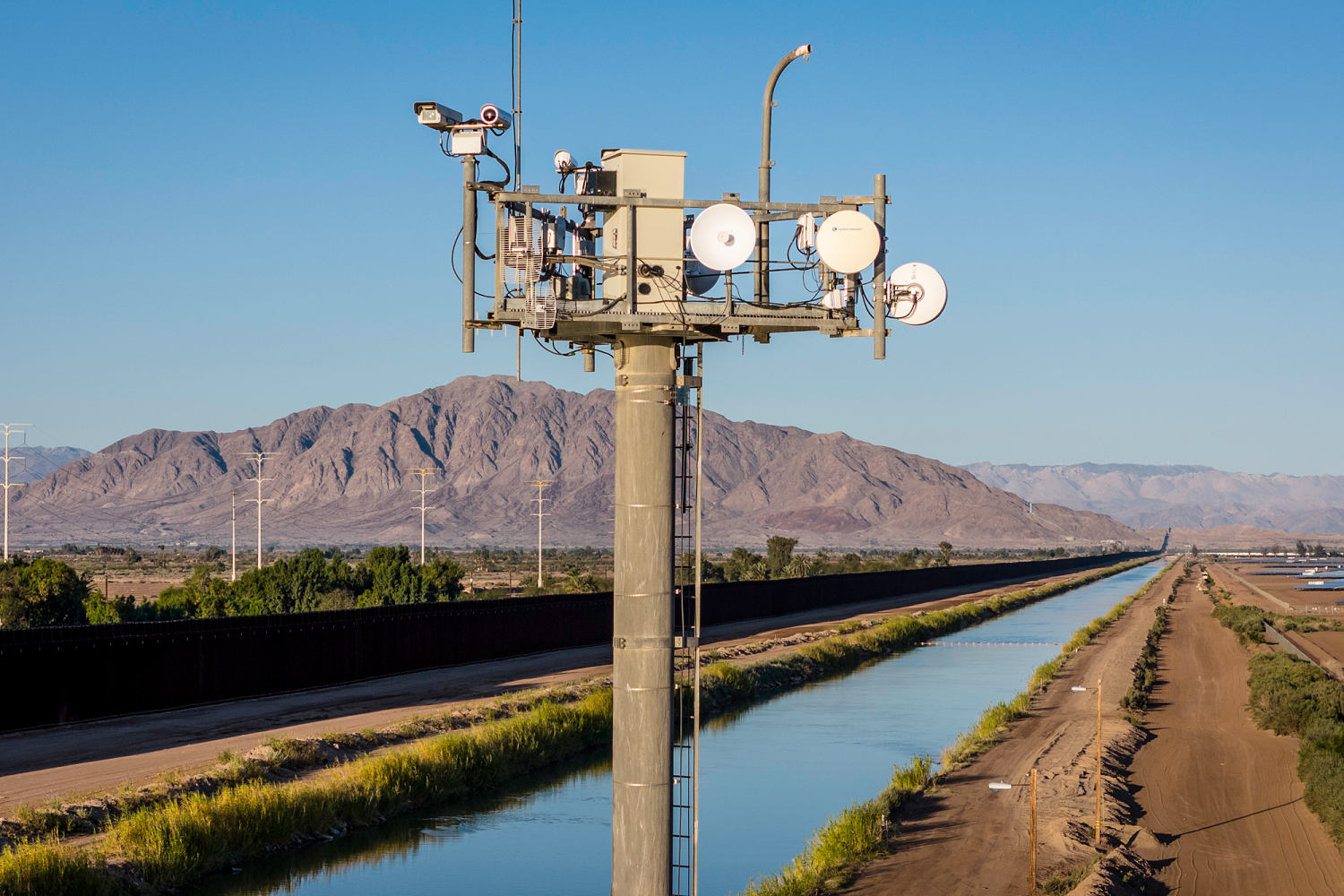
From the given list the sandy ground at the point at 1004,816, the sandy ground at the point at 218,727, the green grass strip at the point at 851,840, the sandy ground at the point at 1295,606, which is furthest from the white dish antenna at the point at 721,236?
the sandy ground at the point at 218,727

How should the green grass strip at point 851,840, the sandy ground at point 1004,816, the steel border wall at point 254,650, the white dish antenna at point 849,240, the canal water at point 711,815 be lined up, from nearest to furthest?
the white dish antenna at point 849,240 → the green grass strip at point 851,840 → the sandy ground at point 1004,816 → the canal water at point 711,815 → the steel border wall at point 254,650

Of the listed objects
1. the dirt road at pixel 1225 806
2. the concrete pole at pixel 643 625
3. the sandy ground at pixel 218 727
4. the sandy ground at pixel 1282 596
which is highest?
the concrete pole at pixel 643 625

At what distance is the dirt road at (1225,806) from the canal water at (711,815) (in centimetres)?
496

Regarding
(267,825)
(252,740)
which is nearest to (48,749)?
(252,740)

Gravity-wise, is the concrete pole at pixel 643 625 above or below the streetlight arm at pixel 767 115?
below

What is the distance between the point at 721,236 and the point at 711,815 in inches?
582

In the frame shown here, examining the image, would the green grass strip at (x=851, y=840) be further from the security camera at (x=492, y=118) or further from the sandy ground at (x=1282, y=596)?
the sandy ground at (x=1282, y=596)

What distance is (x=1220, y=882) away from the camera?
17.0 metres

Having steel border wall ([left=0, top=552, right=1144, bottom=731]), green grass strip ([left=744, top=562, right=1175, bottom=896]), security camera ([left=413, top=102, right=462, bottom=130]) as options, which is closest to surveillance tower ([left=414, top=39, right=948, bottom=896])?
security camera ([left=413, top=102, right=462, bottom=130])

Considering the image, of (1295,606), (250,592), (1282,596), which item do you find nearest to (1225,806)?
(250,592)

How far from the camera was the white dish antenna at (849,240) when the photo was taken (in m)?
11.7

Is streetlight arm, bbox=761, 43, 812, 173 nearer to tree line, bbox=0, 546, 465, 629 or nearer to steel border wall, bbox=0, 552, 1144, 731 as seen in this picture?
steel border wall, bbox=0, 552, 1144, 731

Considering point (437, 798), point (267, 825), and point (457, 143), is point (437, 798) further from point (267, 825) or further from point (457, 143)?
point (457, 143)

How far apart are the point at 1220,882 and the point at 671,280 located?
10.8m
